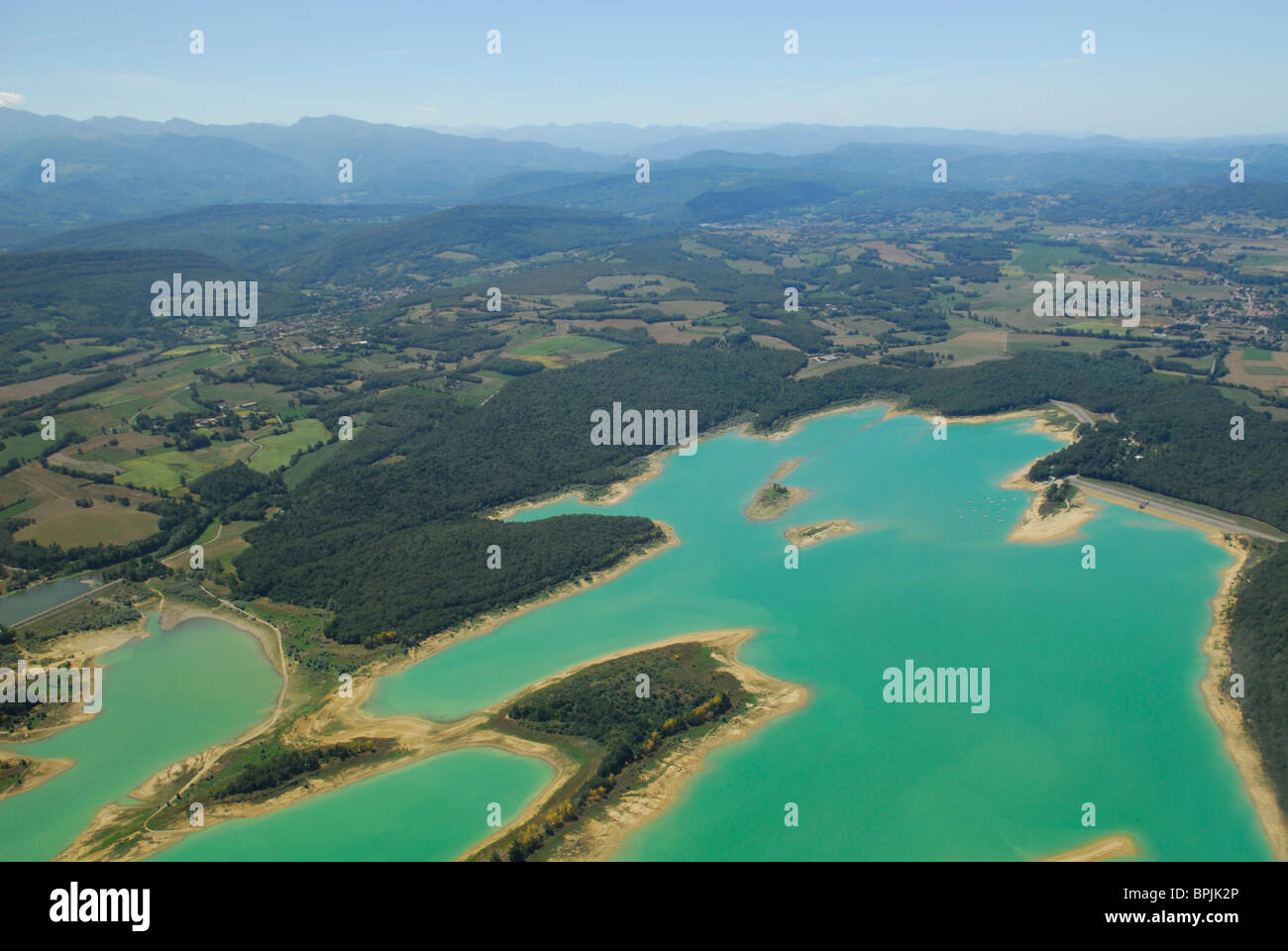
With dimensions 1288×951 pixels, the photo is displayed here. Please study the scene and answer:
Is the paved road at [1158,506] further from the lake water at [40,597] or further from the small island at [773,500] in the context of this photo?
the lake water at [40,597]

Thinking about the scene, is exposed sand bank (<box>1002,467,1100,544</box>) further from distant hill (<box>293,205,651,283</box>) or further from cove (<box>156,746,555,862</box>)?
distant hill (<box>293,205,651,283</box>)

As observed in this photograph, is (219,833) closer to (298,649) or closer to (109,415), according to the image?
(298,649)

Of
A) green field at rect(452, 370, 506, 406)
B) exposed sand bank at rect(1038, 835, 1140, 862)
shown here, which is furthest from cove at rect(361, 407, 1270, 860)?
green field at rect(452, 370, 506, 406)

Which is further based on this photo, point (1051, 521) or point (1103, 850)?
point (1051, 521)

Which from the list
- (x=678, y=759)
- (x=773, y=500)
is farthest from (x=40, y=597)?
(x=773, y=500)

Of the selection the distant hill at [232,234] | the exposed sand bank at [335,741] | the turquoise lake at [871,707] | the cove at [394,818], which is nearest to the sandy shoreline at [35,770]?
the turquoise lake at [871,707]

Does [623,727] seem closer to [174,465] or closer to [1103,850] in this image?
[1103,850]
